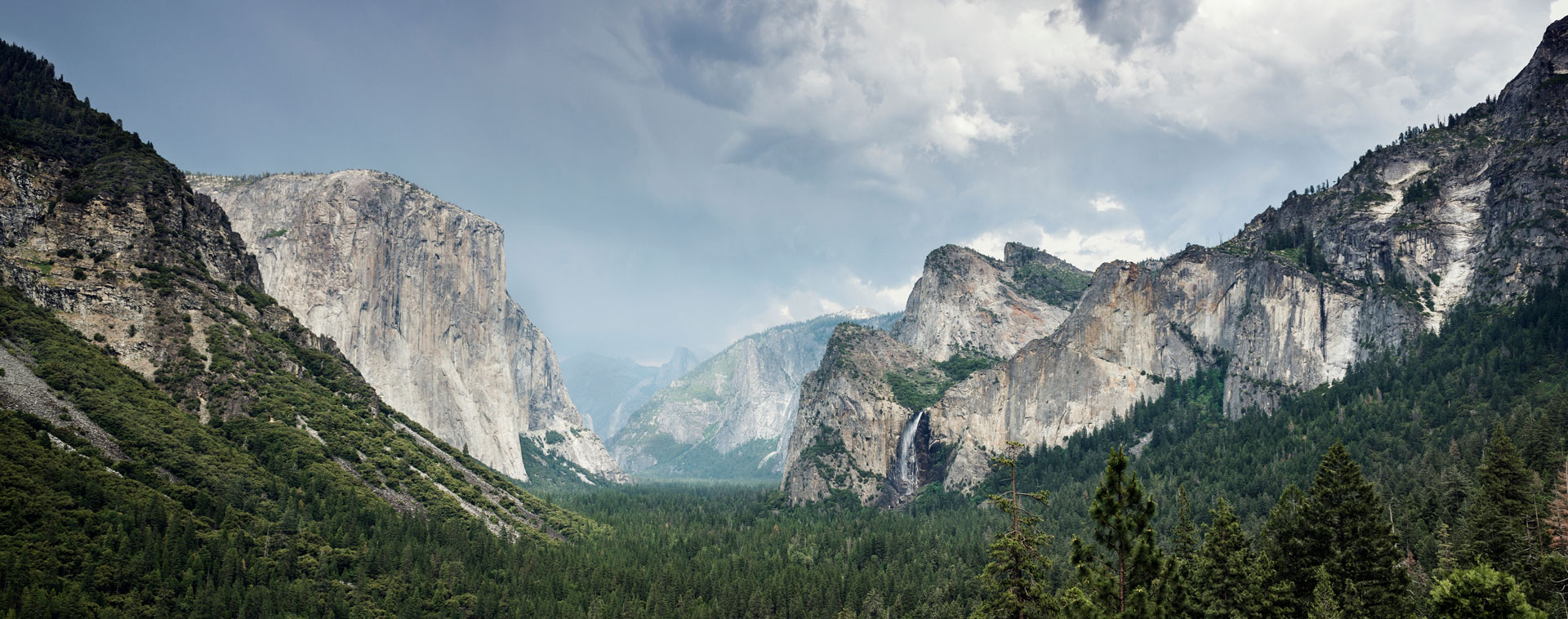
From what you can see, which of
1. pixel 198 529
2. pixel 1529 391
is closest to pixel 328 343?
pixel 198 529

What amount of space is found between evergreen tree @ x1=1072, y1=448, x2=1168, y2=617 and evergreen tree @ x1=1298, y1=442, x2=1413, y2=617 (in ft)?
62.5

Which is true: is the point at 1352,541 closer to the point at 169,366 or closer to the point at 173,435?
the point at 173,435

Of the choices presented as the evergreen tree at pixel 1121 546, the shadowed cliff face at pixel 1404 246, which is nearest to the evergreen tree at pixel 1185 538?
the evergreen tree at pixel 1121 546

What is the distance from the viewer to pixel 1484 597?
135 ft

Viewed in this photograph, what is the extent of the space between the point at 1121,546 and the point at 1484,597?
17.8 metres

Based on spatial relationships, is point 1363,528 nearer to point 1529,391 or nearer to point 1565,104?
point 1529,391

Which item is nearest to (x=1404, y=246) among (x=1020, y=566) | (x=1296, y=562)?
(x=1296, y=562)

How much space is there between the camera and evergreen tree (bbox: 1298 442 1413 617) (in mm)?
53875

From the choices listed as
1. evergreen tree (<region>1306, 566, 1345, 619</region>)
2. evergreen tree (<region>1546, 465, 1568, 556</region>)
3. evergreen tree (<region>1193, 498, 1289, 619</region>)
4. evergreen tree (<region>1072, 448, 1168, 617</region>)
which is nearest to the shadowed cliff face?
evergreen tree (<region>1546, 465, 1568, 556</region>)

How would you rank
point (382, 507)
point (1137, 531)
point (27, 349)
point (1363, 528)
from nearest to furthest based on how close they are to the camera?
point (1137, 531) < point (1363, 528) < point (27, 349) < point (382, 507)

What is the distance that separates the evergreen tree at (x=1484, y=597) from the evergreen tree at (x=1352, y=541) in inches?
402

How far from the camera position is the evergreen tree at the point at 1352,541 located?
53875 millimetres

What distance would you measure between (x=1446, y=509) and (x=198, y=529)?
426 feet

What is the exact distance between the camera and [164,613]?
7412 cm
